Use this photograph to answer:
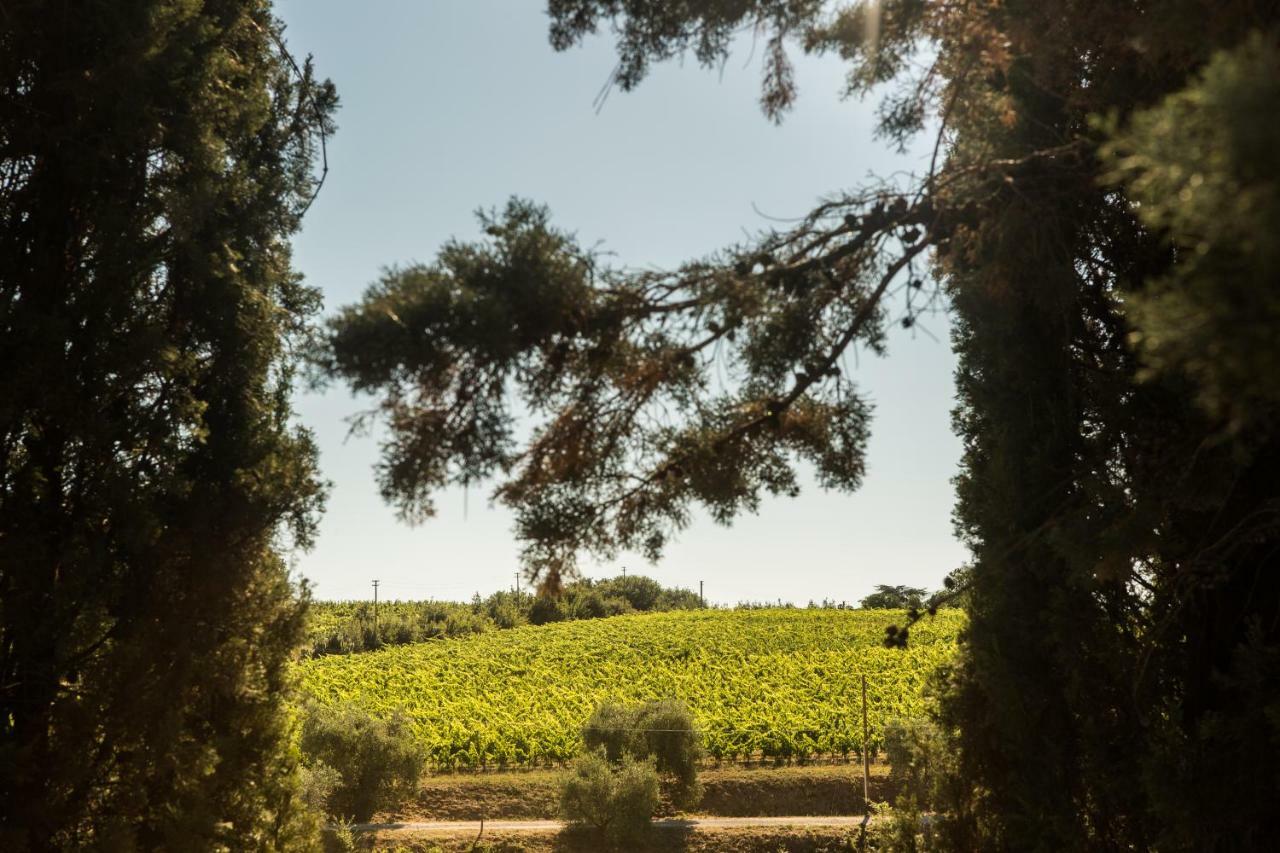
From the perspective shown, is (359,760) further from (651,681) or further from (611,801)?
(651,681)

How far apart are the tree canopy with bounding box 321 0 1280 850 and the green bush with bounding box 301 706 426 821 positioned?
15625mm

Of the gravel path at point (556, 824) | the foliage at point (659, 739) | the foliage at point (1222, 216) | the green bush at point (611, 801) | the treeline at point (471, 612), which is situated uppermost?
the treeline at point (471, 612)

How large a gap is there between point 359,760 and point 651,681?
13187 millimetres

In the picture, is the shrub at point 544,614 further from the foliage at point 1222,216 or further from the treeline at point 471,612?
the foliage at point 1222,216

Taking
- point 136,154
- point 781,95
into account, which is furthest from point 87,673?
point 781,95

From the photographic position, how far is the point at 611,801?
58.4 feet

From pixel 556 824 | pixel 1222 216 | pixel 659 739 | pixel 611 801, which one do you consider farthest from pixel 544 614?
pixel 1222 216

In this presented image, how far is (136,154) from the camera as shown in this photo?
6.04 m

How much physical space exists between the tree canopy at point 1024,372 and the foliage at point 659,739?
1503 cm

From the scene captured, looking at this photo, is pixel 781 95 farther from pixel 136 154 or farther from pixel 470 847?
pixel 470 847

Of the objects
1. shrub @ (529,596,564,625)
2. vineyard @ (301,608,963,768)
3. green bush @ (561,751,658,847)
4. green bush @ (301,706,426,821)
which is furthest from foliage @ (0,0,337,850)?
shrub @ (529,596,564,625)

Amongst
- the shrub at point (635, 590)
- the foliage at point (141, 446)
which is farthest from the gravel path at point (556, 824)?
the shrub at point (635, 590)

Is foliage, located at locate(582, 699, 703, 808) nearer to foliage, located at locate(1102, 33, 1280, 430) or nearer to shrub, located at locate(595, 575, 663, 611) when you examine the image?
foliage, located at locate(1102, 33, 1280, 430)

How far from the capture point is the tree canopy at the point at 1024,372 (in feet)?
8.38
